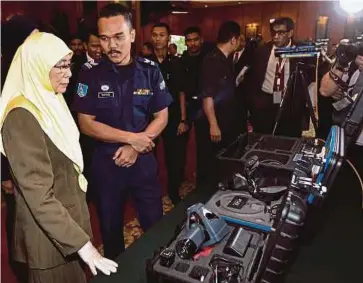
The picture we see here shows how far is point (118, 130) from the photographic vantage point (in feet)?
5.06

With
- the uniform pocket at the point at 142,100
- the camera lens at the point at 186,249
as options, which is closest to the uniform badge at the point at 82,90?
the uniform pocket at the point at 142,100

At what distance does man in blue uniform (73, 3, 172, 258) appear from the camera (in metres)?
1.54

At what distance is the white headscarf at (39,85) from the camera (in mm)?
982

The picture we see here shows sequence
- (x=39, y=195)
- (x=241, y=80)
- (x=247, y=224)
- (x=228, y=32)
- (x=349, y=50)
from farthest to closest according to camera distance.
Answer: (x=241, y=80) < (x=228, y=32) < (x=349, y=50) < (x=247, y=224) < (x=39, y=195)

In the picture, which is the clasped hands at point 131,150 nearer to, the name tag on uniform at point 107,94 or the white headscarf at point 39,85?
the name tag on uniform at point 107,94

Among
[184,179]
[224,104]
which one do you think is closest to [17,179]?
[224,104]

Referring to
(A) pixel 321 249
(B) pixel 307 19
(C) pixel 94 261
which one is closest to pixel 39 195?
(C) pixel 94 261

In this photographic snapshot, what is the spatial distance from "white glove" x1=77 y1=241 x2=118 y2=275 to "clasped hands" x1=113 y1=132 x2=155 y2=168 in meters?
0.59

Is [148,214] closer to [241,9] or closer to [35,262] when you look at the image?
[35,262]

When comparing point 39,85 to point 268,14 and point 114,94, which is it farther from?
point 268,14

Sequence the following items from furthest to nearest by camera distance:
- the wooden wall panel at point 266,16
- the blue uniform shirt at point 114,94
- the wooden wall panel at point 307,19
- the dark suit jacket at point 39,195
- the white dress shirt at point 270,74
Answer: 1. the wooden wall panel at point 307,19
2. the wooden wall panel at point 266,16
3. the white dress shirt at point 270,74
4. the blue uniform shirt at point 114,94
5. the dark suit jacket at point 39,195

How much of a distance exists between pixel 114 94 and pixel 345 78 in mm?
1201

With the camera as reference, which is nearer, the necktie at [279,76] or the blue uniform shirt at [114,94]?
the blue uniform shirt at [114,94]

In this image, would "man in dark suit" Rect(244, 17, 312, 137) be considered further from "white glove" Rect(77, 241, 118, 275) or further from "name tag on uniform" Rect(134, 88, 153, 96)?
"white glove" Rect(77, 241, 118, 275)
